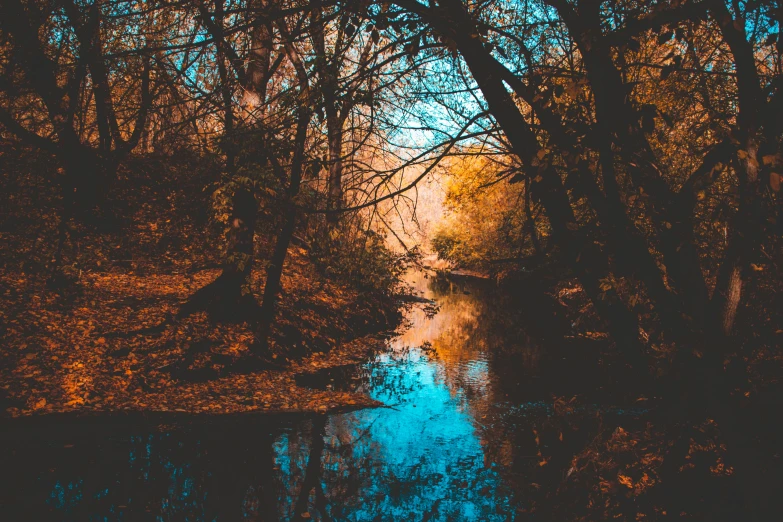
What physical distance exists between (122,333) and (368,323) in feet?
23.7

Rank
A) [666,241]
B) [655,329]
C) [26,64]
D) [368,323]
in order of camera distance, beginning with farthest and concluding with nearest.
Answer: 1. [368,323]
2. [26,64]
3. [655,329]
4. [666,241]

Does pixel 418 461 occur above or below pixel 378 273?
below

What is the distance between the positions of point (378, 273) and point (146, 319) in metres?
5.42

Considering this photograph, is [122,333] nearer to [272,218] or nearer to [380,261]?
[380,261]

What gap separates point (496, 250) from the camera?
27.0 meters

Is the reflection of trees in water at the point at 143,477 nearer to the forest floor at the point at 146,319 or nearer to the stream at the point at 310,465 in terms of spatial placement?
the stream at the point at 310,465

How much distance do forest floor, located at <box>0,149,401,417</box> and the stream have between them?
35.1 inches

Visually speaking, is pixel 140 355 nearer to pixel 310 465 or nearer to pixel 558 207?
pixel 310 465

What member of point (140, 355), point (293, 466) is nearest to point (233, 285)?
point (140, 355)

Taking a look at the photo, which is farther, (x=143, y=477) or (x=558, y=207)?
(x=143, y=477)

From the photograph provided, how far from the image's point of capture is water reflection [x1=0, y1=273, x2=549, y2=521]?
550 cm

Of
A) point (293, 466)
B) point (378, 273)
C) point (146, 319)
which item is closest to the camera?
point (293, 466)

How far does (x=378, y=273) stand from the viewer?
1312cm

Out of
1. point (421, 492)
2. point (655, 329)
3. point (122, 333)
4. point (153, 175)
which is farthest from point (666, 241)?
point (153, 175)
